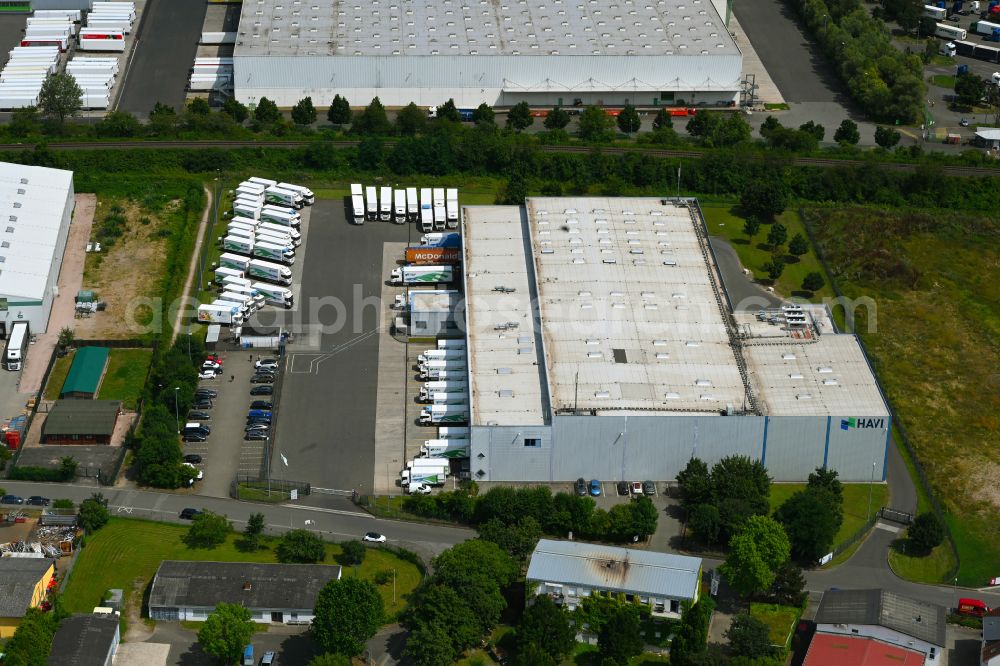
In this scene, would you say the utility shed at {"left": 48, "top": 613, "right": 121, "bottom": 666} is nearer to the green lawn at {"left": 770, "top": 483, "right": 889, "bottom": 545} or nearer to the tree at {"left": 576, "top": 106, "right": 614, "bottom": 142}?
the green lawn at {"left": 770, "top": 483, "right": 889, "bottom": 545}

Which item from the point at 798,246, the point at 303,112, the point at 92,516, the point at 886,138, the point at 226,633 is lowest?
the point at 226,633

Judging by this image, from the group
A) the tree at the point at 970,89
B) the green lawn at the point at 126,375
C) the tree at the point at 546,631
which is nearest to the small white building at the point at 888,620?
the tree at the point at 546,631

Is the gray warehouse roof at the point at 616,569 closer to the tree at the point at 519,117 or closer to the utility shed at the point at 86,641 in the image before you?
the utility shed at the point at 86,641

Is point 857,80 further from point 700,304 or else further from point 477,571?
point 477,571

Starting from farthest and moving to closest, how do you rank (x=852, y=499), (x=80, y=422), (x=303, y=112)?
(x=303, y=112), (x=80, y=422), (x=852, y=499)

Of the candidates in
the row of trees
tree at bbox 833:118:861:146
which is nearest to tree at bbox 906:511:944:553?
the row of trees

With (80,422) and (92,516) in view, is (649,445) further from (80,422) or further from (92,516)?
(80,422)

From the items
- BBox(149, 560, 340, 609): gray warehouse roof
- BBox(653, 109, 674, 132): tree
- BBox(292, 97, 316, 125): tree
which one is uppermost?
BBox(653, 109, 674, 132): tree

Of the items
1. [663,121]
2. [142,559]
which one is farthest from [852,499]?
[663,121]
